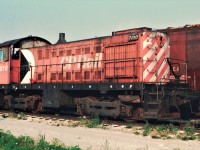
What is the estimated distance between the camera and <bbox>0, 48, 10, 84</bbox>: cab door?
21688 mm

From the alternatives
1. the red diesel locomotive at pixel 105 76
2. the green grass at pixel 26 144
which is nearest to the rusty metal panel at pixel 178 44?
the red diesel locomotive at pixel 105 76

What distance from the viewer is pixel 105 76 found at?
16.8m

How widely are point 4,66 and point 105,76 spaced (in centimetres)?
834

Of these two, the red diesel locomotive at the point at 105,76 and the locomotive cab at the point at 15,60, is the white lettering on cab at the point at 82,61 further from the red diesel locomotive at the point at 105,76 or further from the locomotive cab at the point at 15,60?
the locomotive cab at the point at 15,60

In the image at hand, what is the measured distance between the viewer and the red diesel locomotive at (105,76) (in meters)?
14.8

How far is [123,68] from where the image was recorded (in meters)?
16.0

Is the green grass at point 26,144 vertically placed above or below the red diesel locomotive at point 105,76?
below

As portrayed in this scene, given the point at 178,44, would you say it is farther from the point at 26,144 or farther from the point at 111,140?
the point at 26,144

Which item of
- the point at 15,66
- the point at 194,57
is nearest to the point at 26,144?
the point at 194,57

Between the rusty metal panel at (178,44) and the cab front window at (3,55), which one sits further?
the cab front window at (3,55)

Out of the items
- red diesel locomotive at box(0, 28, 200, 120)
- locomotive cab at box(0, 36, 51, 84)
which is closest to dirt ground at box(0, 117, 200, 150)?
red diesel locomotive at box(0, 28, 200, 120)

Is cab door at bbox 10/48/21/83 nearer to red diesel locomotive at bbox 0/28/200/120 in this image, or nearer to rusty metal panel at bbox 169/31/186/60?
red diesel locomotive at bbox 0/28/200/120

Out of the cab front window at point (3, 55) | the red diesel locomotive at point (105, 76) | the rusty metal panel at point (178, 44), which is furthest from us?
the cab front window at point (3, 55)

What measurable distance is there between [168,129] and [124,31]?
665 centimetres
